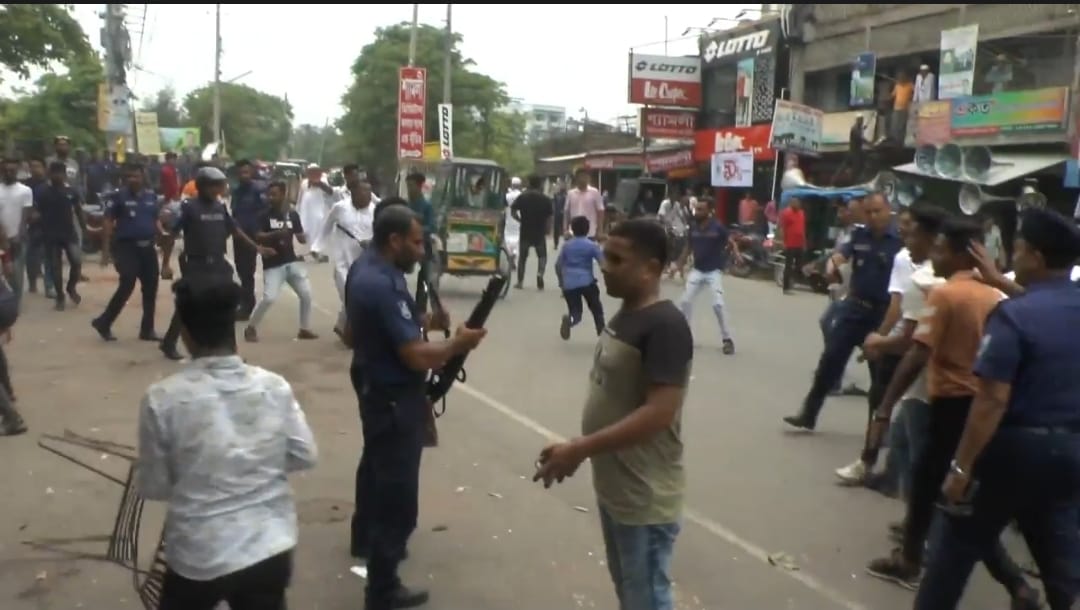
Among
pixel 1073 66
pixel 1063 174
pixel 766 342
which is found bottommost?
pixel 766 342

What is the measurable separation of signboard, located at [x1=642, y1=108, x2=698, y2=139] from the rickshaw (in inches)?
628

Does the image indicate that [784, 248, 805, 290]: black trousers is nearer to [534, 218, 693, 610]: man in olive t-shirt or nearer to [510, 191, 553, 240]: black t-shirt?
[510, 191, 553, 240]: black t-shirt

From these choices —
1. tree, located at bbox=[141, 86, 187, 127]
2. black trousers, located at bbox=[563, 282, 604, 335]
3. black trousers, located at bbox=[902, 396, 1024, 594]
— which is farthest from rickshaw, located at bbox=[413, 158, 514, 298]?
tree, located at bbox=[141, 86, 187, 127]

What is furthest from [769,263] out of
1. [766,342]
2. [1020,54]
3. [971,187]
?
[766,342]

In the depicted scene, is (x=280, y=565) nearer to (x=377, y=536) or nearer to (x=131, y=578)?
(x=377, y=536)

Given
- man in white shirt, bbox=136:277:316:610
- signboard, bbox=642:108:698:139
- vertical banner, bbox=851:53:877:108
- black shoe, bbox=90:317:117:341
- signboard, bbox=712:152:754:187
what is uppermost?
vertical banner, bbox=851:53:877:108

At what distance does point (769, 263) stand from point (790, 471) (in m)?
15.0

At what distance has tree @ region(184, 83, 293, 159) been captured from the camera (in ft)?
282

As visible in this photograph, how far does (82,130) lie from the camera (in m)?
48.0

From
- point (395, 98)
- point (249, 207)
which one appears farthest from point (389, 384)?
point (395, 98)

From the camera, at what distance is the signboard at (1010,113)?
1895 cm

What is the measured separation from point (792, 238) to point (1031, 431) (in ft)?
52.4

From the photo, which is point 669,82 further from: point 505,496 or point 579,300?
point 505,496

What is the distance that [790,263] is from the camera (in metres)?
19.3
